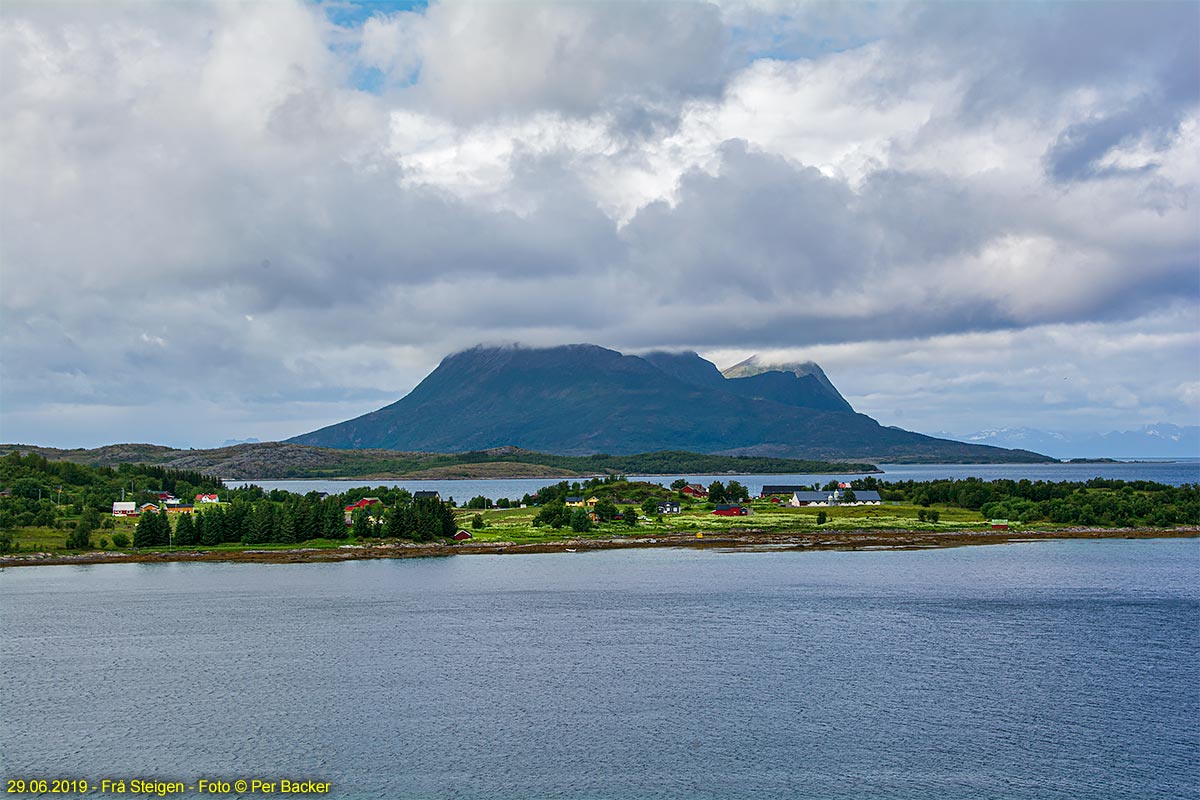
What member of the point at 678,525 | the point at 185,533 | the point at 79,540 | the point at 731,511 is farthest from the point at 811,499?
the point at 79,540

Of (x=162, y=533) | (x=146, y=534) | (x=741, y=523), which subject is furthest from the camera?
(x=741, y=523)

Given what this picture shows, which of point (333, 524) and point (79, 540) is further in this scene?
point (333, 524)

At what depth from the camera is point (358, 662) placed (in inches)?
2032

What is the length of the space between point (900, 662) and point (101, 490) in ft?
469

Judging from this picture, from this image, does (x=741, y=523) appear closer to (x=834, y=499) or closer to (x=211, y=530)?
(x=834, y=499)

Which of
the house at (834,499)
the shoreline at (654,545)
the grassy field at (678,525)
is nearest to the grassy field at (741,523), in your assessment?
the grassy field at (678,525)

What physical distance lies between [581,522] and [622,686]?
2985 inches

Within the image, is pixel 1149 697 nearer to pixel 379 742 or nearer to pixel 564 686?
pixel 564 686

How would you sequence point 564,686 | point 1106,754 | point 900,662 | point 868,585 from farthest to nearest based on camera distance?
point 868,585
point 900,662
point 564,686
point 1106,754

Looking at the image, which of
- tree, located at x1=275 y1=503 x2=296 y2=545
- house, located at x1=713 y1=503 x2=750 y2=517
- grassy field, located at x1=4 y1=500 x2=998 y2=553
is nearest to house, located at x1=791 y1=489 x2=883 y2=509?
grassy field, located at x1=4 y1=500 x2=998 y2=553

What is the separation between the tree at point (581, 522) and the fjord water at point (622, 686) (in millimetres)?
40205

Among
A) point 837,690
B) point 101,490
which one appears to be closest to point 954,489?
point 837,690

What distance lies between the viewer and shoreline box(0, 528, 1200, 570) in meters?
96.8

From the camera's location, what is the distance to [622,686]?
151 feet
